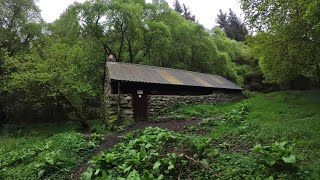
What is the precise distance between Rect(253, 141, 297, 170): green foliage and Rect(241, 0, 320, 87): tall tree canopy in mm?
7657

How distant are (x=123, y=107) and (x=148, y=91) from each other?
7.67 feet

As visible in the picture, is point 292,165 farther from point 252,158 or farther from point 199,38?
point 199,38

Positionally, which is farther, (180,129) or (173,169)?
(180,129)

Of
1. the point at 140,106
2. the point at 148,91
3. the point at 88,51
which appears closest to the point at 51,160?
the point at 140,106

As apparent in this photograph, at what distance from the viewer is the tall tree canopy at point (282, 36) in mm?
12820

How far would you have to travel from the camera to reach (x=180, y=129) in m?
12.1

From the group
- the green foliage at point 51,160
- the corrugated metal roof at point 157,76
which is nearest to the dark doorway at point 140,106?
the corrugated metal roof at point 157,76

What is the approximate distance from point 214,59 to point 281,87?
7.72m

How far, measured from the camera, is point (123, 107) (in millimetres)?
16047

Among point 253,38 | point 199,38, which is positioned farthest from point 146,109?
point 199,38

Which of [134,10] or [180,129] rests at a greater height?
→ [134,10]

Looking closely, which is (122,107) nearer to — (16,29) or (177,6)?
(16,29)

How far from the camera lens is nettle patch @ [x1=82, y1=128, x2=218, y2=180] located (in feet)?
21.6

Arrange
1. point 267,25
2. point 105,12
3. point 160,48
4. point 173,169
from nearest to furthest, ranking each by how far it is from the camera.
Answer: point 173,169
point 267,25
point 105,12
point 160,48
